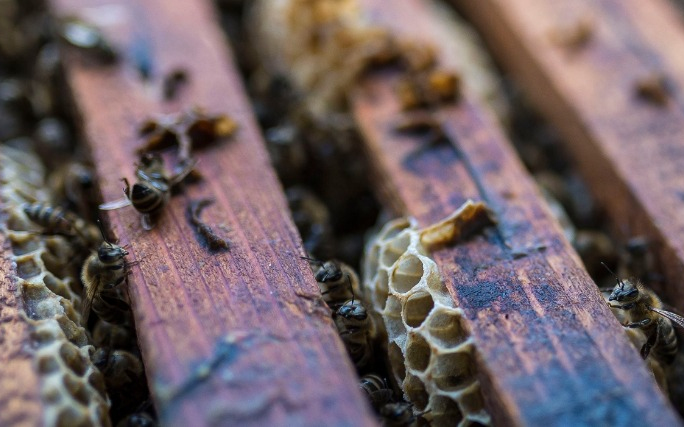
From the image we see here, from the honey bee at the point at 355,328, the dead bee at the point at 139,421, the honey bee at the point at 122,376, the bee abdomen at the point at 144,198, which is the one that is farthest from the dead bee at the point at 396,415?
the bee abdomen at the point at 144,198

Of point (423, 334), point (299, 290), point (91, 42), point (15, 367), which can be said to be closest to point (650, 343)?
point (423, 334)

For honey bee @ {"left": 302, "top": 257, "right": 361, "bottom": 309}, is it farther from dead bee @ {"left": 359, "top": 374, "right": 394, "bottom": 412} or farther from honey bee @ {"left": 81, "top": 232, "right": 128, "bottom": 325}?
honey bee @ {"left": 81, "top": 232, "right": 128, "bottom": 325}

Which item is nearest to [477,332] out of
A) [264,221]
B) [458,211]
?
[458,211]

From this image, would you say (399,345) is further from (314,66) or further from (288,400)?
(314,66)

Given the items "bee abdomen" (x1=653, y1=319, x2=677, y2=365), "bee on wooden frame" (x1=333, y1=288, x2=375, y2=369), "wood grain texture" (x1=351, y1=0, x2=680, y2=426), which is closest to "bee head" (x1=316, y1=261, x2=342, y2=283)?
"bee on wooden frame" (x1=333, y1=288, x2=375, y2=369)

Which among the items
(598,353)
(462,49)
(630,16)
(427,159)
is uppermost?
(462,49)

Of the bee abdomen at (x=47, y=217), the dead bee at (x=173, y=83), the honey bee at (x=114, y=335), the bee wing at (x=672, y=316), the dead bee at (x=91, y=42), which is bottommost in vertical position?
the bee wing at (x=672, y=316)

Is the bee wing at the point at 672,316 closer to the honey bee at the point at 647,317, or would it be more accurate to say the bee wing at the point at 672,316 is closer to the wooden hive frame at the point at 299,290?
the honey bee at the point at 647,317
